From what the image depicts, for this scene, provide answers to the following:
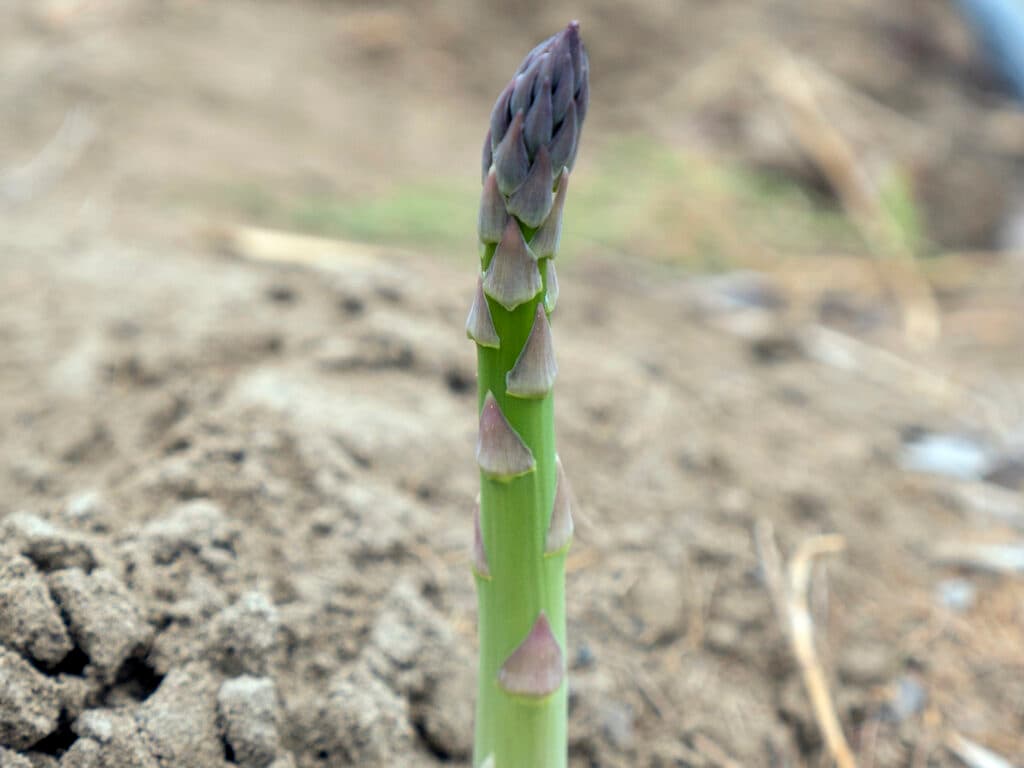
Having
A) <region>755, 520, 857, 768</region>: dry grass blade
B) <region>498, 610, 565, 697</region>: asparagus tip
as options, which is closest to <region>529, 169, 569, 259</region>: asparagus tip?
<region>498, 610, 565, 697</region>: asparagus tip

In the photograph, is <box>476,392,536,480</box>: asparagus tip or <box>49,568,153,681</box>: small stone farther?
<box>49,568,153,681</box>: small stone

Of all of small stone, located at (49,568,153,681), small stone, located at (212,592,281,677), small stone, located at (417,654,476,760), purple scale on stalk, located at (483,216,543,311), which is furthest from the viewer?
small stone, located at (417,654,476,760)

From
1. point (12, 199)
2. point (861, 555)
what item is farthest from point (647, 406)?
point (12, 199)

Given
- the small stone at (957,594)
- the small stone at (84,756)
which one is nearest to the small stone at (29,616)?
the small stone at (84,756)

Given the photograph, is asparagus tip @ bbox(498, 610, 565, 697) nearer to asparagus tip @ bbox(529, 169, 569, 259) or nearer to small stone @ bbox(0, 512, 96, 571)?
asparagus tip @ bbox(529, 169, 569, 259)

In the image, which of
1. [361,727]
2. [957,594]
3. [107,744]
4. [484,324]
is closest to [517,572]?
[484,324]

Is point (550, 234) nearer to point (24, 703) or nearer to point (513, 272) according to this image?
point (513, 272)
